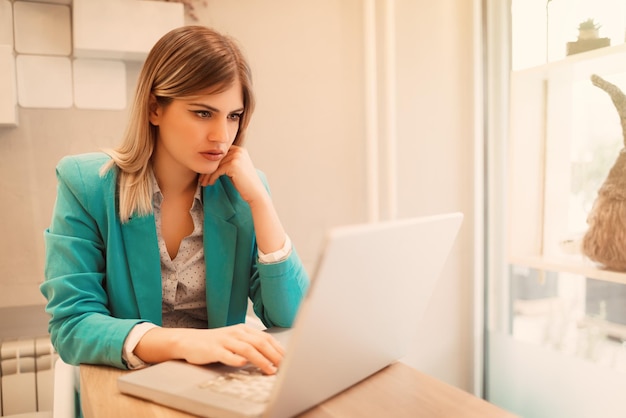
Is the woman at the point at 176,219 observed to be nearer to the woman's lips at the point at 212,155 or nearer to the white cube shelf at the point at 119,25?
the woman's lips at the point at 212,155

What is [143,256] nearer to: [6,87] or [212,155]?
[212,155]

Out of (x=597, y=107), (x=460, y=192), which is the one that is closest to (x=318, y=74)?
(x=460, y=192)

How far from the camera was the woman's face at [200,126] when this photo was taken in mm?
1049

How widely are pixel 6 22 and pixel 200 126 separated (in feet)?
2.96

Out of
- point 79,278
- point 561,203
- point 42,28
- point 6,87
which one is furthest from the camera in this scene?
point 561,203

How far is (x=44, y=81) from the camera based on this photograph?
5.28 ft

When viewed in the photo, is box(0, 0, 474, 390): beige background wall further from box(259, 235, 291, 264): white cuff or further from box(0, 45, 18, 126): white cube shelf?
box(259, 235, 291, 264): white cuff

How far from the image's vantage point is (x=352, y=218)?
2.12m

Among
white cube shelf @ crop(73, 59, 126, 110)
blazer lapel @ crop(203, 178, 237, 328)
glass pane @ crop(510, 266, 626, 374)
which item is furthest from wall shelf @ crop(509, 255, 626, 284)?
white cube shelf @ crop(73, 59, 126, 110)

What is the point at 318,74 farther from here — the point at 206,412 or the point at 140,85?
the point at 206,412

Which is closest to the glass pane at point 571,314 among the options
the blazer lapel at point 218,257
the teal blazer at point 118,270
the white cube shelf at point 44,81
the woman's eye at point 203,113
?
the teal blazer at point 118,270

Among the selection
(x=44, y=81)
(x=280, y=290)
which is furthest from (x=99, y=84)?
(x=280, y=290)

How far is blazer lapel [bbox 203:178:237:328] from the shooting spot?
1076mm

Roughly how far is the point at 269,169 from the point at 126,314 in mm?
1011
